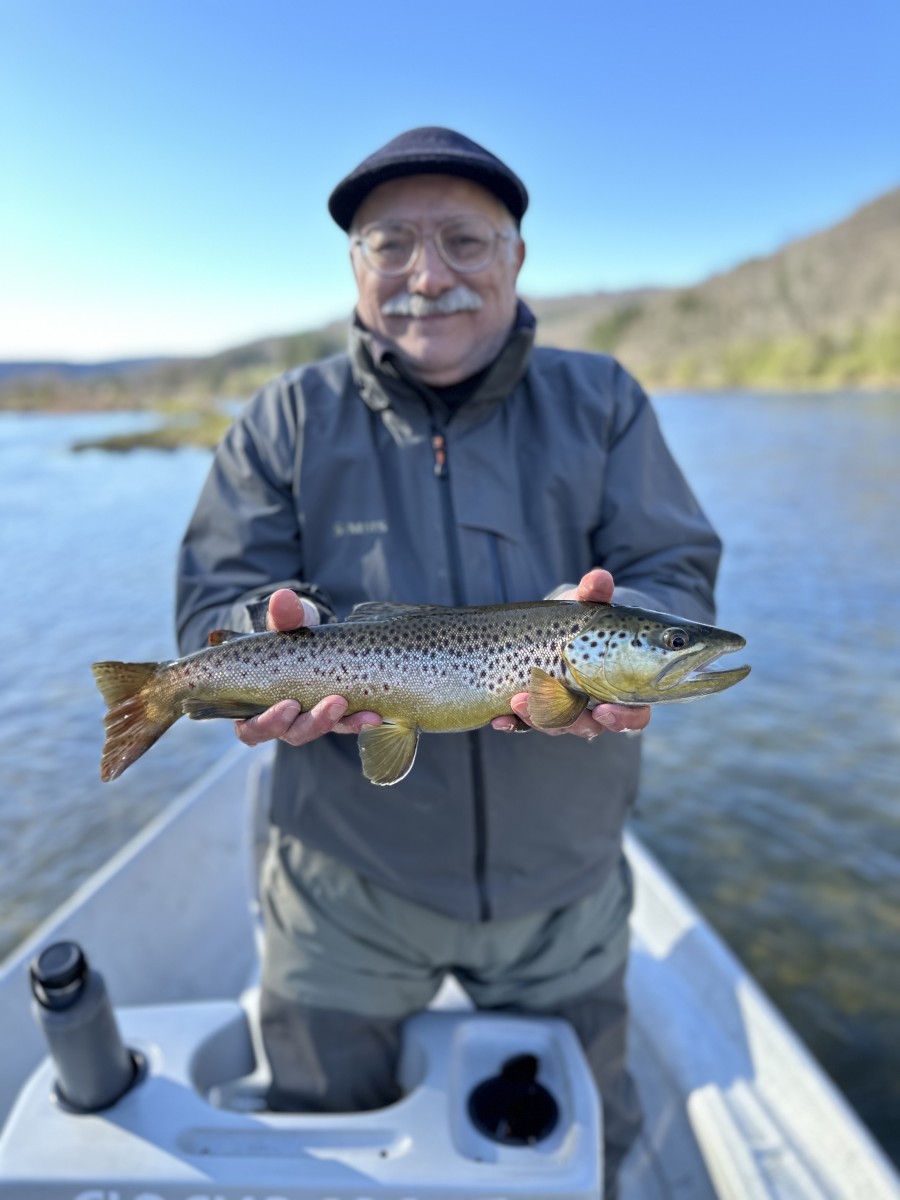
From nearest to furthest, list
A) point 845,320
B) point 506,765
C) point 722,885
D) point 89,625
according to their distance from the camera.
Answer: point 506,765 < point 722,885 < point 89,625 < point 845,320

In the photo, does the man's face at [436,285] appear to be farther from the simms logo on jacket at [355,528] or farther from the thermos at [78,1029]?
the thermos at [78,1029]

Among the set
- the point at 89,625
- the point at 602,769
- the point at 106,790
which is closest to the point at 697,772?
the point at 602,769

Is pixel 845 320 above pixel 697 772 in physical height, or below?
above

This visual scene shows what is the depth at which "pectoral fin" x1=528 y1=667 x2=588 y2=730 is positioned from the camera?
93.3 inches

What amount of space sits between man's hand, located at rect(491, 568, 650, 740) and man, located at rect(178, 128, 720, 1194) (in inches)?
8.5

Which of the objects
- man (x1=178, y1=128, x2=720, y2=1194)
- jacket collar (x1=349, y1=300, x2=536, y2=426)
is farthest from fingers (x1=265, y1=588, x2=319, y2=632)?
jacket collar (x1=349, y1=300, x2=536, y2=426)

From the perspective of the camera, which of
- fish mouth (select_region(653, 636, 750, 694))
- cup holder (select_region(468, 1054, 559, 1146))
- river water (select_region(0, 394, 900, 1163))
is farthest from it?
river water (select_region(0, 394, 900, 1163))

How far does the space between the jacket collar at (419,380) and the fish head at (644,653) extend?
0.90 meters

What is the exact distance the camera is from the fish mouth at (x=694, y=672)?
233cm

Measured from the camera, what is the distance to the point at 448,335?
275cm

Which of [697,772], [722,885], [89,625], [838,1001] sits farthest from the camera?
[89,625]

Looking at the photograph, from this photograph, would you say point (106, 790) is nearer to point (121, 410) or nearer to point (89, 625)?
point (89, 625)

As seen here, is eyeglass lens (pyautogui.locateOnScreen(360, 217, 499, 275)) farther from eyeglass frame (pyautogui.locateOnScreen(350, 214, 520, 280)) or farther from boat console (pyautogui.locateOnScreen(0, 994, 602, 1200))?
boat console (pyautogui.locateOnScreen(0, 994, 602, 1200))

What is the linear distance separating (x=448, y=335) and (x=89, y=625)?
13931mm
